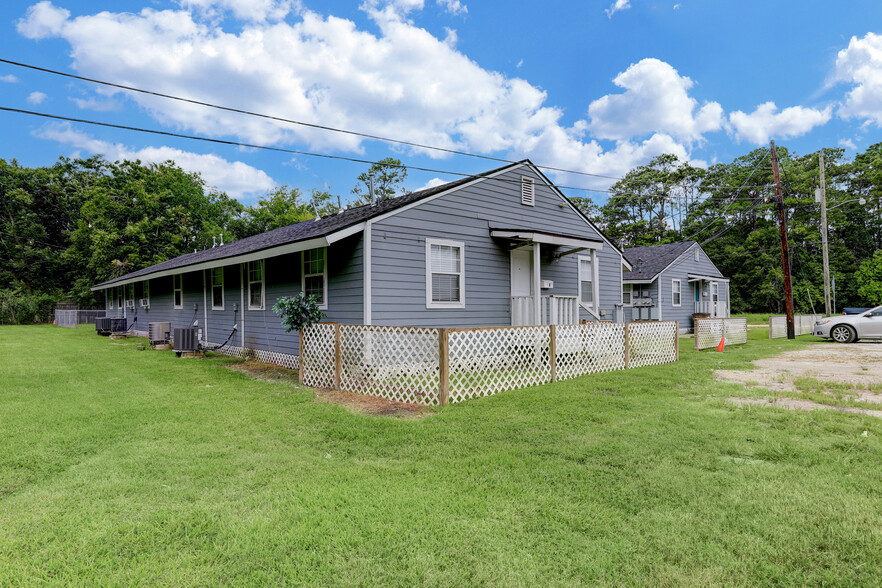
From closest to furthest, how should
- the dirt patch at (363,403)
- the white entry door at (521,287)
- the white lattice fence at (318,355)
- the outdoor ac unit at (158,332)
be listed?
the dirt patch at (363,403)
the white lattice fence at (318,355)
the white entry door at (521,287)
the outdoor ac unit at (158,332)

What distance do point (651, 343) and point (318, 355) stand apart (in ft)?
24.9

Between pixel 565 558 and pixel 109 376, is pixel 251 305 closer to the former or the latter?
pixel 109 376

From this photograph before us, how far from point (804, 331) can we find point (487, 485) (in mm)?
23430

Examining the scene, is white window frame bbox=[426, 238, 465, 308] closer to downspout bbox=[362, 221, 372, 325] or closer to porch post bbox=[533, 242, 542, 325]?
downspout bbox=[362, 221, 372, 325]

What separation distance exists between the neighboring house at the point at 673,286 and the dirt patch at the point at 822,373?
9510 millimetres

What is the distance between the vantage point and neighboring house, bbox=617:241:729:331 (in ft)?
71.8

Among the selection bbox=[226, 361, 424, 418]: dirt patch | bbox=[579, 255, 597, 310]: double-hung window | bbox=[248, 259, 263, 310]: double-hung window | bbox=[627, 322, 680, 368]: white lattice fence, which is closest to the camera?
bbox=[226, 361, 424, 418]: dirt patch

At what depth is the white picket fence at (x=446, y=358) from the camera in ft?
21.2

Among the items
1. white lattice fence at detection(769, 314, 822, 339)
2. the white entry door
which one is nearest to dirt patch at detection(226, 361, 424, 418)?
the white entry door

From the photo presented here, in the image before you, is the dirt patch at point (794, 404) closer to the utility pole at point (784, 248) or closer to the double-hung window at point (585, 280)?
the double-hung window at point (585, 280)

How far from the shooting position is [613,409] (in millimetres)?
5809

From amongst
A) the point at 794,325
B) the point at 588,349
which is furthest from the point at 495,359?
the point at 794,325

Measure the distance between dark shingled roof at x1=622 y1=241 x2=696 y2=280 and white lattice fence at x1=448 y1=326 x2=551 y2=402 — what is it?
15267mm

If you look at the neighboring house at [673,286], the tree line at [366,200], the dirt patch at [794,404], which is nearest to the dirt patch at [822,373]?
the dirt patch at [794,404]
